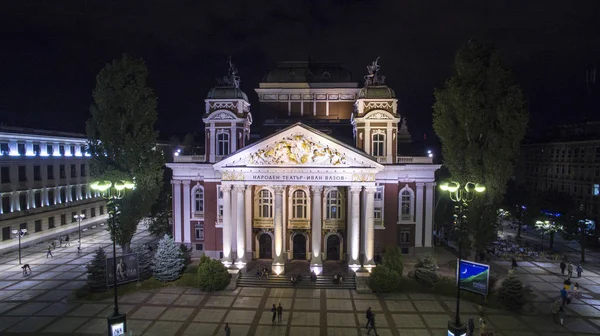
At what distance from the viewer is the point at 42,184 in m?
48.5

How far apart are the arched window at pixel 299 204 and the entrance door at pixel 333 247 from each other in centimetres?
378

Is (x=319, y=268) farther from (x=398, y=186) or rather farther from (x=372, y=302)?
(x=398, y=186)

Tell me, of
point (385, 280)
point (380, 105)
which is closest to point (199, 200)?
point (385, 280)

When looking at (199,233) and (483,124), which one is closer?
(483,124)

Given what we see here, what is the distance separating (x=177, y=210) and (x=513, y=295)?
102 ft

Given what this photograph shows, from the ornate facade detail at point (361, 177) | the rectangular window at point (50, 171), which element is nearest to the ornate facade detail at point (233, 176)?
the ornate facade detail at point (361, 177)

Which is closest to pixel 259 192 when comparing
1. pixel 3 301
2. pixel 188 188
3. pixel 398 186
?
pixel 188 188

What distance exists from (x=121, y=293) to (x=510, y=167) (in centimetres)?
3212

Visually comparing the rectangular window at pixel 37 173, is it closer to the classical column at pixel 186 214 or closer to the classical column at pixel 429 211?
the classical column at pixel 186 214

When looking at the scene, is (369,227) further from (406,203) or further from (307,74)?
(307,74)

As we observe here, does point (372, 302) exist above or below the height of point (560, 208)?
below

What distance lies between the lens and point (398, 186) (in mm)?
37781

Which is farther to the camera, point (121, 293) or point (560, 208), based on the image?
point (560, 208)

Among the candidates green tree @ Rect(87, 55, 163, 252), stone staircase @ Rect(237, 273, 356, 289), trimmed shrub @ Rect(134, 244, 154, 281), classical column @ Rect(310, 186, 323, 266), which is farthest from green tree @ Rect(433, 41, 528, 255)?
trimmed shrub @ Rect(134, 244, 154, 281)
